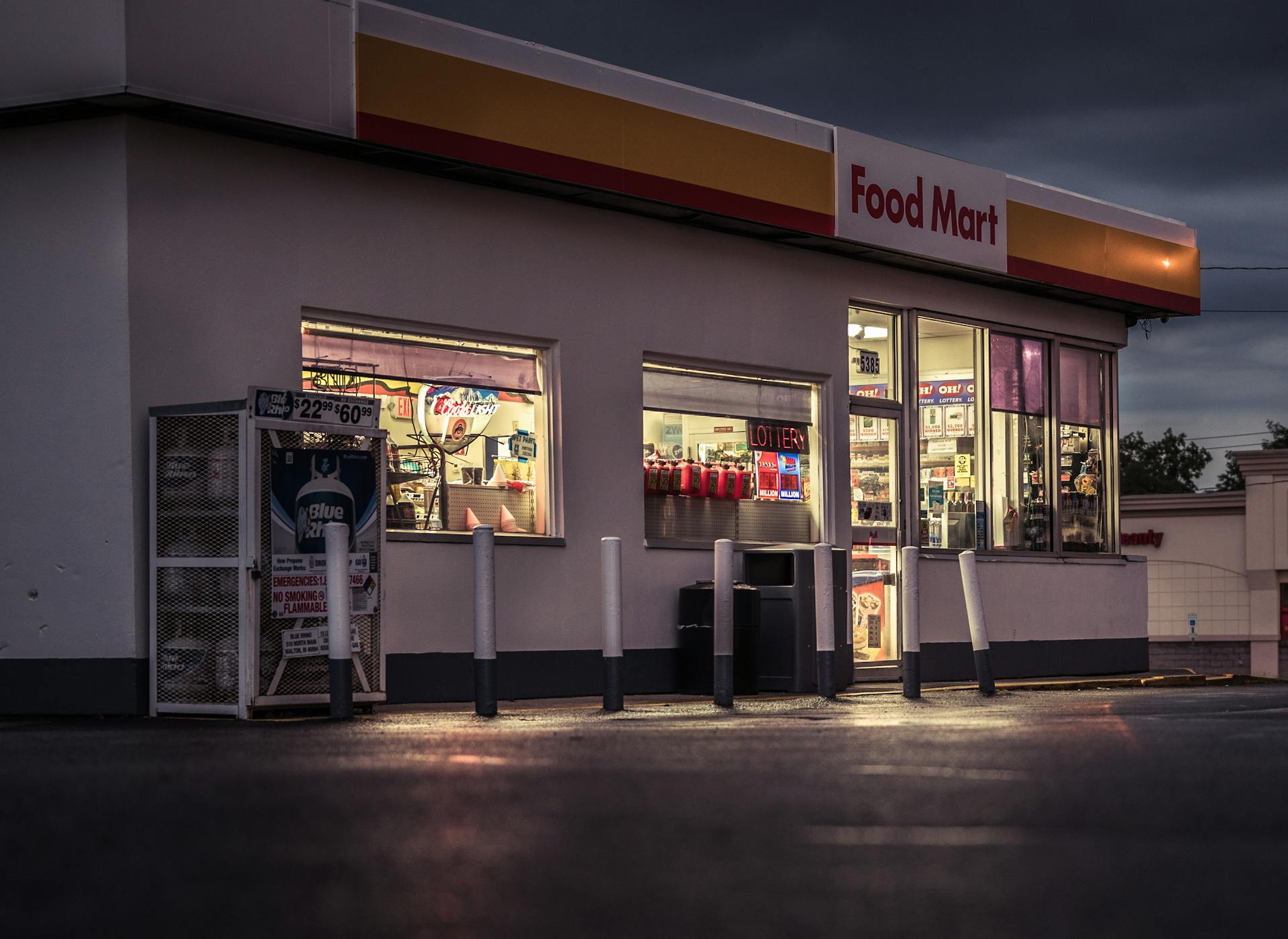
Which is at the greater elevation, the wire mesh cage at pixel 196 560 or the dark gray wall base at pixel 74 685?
the wire mesh cage at pixel 196 560

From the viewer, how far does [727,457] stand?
1680 centimetres

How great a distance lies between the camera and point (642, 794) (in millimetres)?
5930

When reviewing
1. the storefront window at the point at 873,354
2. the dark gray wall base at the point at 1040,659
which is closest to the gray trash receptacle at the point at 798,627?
the dark gray wall base at the point at 1040,659

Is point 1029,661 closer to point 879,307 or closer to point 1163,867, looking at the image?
point 879,307

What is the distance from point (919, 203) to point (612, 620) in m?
7.84

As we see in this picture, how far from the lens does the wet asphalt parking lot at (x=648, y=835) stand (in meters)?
3.69

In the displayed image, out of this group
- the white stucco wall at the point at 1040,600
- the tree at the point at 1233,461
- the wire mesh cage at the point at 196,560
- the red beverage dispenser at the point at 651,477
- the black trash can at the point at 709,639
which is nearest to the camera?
the wire mesh cage at the point at 196,560

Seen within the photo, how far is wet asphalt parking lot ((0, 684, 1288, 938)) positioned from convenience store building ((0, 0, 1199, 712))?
14.2 feet

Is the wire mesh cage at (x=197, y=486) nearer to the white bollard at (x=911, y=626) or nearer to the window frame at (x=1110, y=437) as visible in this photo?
the white bollard at (x=911, y=626)

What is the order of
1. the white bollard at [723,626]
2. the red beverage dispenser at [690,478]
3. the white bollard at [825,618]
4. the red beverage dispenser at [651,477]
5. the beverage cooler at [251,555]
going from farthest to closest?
the red beverage dispenser at [690,478]
the red beverage dispenser at [651,477]
the white bollard at [825,618]
the white bollard at [723,626]
the beverage cooler at [251,555]

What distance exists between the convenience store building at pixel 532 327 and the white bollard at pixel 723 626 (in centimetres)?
224

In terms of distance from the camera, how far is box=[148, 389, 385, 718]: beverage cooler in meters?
11.4

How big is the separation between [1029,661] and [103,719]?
1145 centimetres

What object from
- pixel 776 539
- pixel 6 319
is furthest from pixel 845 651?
pixel 6 319
